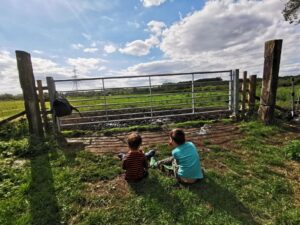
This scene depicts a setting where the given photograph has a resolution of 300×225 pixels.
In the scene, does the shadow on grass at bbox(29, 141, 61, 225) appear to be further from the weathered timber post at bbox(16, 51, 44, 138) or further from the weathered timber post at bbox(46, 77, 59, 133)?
the weathered timber post at bbox(46, 77, 59, 133)

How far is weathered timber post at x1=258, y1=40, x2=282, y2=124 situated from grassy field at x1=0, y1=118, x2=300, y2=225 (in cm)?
197

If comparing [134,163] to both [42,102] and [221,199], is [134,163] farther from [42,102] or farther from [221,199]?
[42,102]

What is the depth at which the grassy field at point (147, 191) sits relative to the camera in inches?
96.9

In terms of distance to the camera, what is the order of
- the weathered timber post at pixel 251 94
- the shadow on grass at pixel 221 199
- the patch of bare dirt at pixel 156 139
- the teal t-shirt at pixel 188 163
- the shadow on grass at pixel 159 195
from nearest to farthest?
the shadow on grass at pixel 221 199, the shadow on grass at pixel 159 195, the teal t-shirt at pixel 188 163, the patch of bare dirt at pixel 156 139, the weathered timber post at pixel 251 94

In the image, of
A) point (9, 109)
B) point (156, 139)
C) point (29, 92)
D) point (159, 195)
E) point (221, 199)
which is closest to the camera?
point (221, 199)

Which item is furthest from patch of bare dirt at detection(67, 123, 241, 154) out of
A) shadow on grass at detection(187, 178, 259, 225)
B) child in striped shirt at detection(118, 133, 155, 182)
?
shadow on grass at detection(187, 178, 259, 225)

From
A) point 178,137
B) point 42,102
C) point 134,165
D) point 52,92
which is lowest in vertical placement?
point 134,165

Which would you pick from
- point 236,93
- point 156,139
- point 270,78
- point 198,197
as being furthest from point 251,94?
point 198,197

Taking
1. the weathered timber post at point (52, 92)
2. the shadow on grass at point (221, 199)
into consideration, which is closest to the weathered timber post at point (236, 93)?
the shadow on grass at point (221, 199)

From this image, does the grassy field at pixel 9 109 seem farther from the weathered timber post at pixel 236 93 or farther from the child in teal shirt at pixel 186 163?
the weathered timber post at pixel 236 93

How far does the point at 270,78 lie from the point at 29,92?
6626mm

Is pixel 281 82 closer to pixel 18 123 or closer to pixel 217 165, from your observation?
pixel 217 165

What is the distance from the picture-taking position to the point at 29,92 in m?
5.55

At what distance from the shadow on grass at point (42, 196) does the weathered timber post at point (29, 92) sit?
6.24 ft
